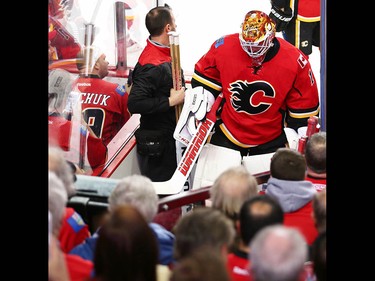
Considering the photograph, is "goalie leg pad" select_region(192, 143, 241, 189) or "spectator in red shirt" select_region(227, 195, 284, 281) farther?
"goalie leg pad" select_region(192, 143, 241, 189)

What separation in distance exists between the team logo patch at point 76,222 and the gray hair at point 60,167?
0.29ft

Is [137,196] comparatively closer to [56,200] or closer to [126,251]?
[56,200]

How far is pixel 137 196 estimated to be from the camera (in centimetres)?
292

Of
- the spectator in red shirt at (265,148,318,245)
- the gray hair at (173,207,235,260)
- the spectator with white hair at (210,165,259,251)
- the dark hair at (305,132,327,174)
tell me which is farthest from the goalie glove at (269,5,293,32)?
the gray hair at (173,207,235,260)

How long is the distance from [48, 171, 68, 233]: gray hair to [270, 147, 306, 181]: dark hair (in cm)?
87

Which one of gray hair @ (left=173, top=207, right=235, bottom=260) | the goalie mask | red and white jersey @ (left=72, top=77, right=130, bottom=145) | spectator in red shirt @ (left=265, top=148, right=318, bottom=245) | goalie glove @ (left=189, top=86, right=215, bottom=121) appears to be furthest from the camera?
red and white jersey @ (left=72, top=77, right=130, bottom=145)

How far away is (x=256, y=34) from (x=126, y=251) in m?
2.43

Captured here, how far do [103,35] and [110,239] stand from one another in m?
3.61

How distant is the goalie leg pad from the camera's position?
192 inches

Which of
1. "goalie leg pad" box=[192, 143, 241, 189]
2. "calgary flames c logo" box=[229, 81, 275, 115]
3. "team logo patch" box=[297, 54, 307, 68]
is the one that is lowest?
"goalie leg pad" box=[192, 143, 241, 189]

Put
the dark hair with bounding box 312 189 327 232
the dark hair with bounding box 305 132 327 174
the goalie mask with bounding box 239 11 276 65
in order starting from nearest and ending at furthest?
the dark hair with bounding box 312 189 327 232, the dark hair with bounding box 305 132 327 174, the goalie mask with bounding box 239 11 276 65

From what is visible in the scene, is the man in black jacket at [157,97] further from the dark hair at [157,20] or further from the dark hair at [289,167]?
the dark hair at [289,167]

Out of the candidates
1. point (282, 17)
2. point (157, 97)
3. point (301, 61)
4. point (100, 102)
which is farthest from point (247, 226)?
point (282, 17)

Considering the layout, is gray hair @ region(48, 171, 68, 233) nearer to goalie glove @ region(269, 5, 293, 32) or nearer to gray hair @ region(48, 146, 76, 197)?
gray hair @ region(48, 146, 76, 197)
